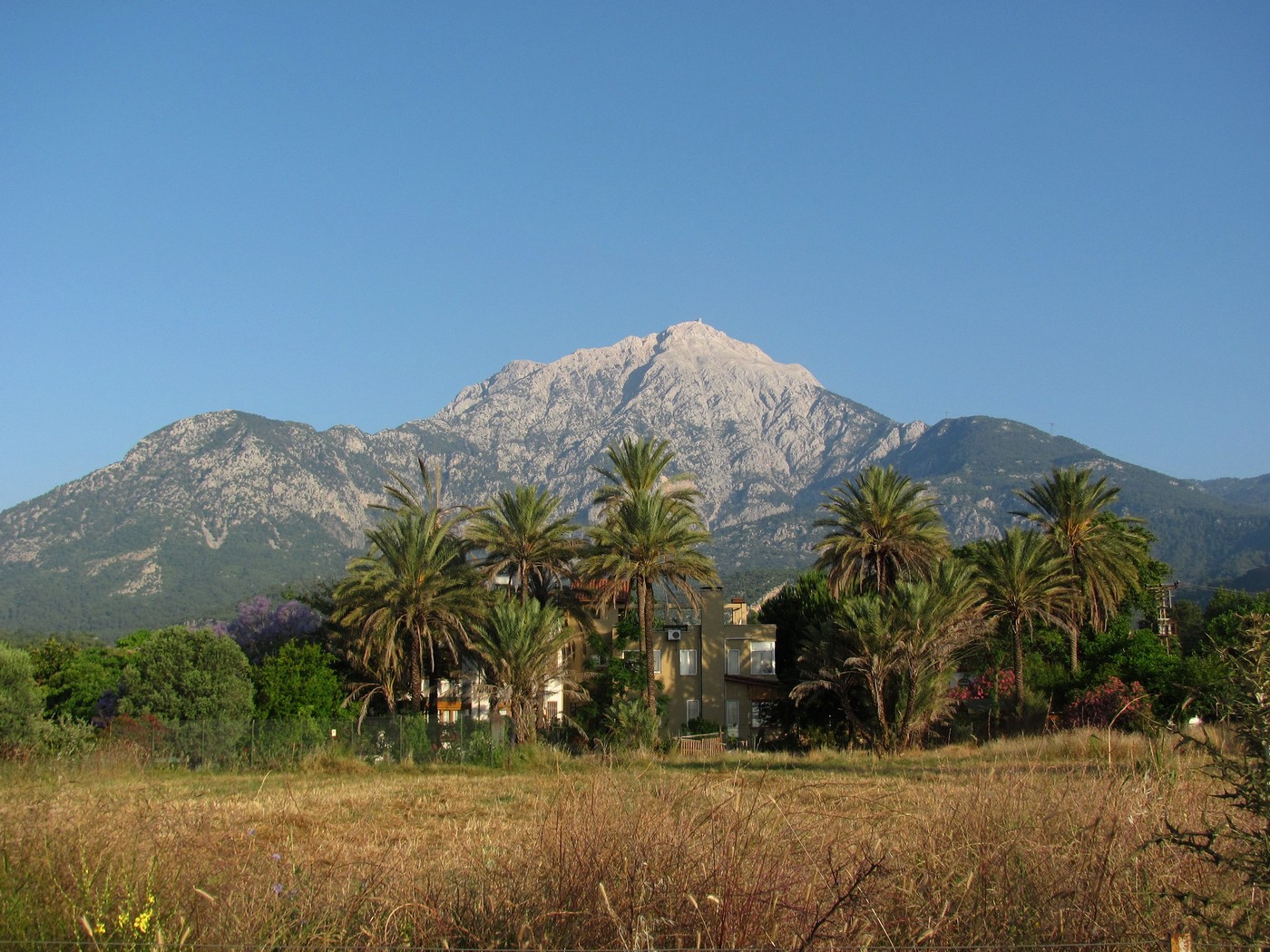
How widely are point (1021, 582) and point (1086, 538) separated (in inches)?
237

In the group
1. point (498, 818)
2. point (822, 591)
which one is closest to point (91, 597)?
point (822, 591)

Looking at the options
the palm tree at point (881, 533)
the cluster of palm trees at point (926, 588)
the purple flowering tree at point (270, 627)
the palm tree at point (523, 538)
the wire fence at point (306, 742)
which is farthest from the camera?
the purple flowering tree at point (270, 627)

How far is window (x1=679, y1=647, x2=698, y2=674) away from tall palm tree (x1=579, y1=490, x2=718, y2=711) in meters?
12.3

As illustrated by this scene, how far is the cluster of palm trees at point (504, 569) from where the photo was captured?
4147 cm

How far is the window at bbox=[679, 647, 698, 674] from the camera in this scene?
56.2 metres

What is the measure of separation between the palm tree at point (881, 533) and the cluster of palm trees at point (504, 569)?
5.27 metres

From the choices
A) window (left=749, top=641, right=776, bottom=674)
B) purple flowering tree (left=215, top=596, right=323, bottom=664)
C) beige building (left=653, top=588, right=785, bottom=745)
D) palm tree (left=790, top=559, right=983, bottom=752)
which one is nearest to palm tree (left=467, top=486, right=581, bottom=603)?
beige building (left=653, top=588, right=785, bottom=745)

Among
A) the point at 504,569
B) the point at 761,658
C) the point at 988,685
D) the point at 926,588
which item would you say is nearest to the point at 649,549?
the point at 504,569

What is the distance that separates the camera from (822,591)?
50.2m

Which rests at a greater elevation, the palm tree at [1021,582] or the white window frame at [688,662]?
the palm tree at [1021,582]

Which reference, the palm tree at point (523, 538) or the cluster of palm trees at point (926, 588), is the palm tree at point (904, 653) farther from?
the palm tree at point (523, 538)

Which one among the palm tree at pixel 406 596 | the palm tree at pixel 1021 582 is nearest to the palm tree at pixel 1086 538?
the palm tree at pixel 1021 582

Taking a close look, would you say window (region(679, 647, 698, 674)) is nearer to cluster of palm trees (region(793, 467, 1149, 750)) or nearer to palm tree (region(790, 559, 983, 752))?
cluster of palm trees (region(793, 467, 1149, 750))

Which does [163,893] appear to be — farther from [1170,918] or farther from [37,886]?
[1170,918]
